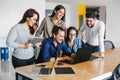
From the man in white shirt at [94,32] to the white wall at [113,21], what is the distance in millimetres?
2061

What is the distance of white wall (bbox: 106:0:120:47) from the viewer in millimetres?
4945

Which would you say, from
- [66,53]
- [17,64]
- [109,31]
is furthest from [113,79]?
[109,31]

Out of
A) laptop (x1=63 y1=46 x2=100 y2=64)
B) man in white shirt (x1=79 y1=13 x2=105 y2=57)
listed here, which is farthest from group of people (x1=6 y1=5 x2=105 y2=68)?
laptop (x1=63 y1=46 x2=100 y2=64)

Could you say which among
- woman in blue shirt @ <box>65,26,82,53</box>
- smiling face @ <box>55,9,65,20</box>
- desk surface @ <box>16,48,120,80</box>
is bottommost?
desk surface @ <box>16,48,120,80</box>

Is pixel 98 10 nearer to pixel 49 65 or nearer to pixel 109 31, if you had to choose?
pixel 109 31

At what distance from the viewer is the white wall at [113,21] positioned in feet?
16.2

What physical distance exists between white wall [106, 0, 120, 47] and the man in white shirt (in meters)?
2.06

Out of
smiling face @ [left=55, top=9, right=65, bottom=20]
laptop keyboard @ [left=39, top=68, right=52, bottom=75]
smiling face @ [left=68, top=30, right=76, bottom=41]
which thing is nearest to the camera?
laptop keyboard @ [left=39, top=68, right=52, bottom=75]

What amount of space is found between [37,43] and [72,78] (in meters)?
0.83

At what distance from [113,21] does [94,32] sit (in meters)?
2.24

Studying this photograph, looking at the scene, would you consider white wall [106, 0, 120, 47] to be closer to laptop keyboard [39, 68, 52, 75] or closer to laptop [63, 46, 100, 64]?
laptop [63, 46, 100, 64]

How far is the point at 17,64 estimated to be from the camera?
2303 mm

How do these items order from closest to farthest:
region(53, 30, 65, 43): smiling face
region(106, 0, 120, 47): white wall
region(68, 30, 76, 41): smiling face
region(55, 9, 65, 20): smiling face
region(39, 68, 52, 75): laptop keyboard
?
region(39, 68, 52, 75): laptop keyboard, region(53, 30, 65, 43): smiling face, region(68, 30, 76, 41): smiling face, region(55, 9, 65, 20): smiling face, region(106, 0, 120, 47): white wall

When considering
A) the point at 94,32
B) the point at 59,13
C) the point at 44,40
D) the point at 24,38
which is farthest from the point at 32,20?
the point at 94,32
